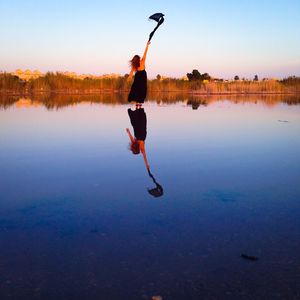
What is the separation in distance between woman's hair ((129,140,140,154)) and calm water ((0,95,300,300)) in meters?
0.18

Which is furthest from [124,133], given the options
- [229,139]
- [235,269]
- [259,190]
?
[235,269]

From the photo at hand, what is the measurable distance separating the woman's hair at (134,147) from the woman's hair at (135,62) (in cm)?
638

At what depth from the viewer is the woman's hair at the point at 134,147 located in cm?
700

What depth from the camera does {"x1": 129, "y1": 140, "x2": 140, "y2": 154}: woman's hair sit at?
6996 mm

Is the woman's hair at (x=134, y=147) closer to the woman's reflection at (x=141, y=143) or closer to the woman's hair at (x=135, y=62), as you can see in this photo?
the woman's reflection at (x=141, y=143)

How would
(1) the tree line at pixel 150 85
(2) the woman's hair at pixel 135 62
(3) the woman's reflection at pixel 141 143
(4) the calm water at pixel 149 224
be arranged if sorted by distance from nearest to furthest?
1. (4) the calm water at pixel 149 224
2. (3) the woman's reflection at pixel 141 143
3. (2) the woman's hair at pixel 135 62
4. (1) the tree line at pixel 150 85

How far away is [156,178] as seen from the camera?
5.05 m

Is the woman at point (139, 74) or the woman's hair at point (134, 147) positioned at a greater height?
the woman at point (139, 74)

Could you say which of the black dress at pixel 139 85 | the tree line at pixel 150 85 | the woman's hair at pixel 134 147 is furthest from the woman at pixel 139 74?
the tree line at pixel 150 85

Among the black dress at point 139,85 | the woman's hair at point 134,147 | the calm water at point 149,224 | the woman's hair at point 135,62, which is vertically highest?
the woman's hair at point 135,62

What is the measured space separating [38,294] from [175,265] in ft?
2.97

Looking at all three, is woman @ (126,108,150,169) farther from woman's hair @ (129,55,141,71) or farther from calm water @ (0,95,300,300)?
woman's hair @ (129,55,141,71)

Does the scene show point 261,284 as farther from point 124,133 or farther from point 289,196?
point 124,133

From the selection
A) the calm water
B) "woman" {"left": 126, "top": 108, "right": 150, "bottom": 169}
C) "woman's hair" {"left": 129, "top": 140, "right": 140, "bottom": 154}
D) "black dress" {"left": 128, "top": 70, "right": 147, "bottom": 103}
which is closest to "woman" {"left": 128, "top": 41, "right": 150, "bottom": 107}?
"black dress" {"left": 128, "top": 70, "right": 147, "bottom": 103}
